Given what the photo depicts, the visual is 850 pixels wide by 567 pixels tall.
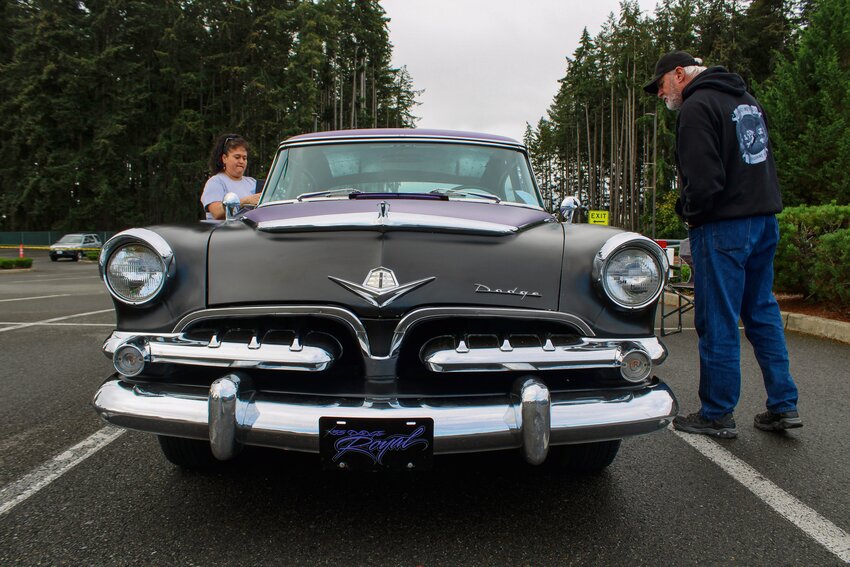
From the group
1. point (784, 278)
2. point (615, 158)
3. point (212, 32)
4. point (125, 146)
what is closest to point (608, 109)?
point (615, 158)

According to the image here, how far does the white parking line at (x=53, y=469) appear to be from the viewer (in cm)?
226

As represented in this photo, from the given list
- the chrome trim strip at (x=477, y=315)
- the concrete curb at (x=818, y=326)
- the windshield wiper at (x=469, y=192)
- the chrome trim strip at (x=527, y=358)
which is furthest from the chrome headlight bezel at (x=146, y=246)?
the concrete curb at (x=818, y=326)

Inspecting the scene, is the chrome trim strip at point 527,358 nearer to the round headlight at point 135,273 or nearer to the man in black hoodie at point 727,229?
the round headlight at point 135,273

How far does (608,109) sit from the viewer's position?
53.5 m

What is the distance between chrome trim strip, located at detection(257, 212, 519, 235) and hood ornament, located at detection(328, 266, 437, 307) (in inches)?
7.2

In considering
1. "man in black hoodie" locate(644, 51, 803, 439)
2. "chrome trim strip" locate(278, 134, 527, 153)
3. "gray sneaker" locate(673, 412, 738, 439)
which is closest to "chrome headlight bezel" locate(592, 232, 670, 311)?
"man in black hoodie" locate(644, 51, 803, 439)

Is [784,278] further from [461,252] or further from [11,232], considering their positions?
[11,232]

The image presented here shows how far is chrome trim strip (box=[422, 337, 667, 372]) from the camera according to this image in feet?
6.14

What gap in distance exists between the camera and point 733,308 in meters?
2.86

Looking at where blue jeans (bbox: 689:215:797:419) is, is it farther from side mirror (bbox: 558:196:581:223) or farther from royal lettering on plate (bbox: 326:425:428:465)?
royal lettering on plate (bbox: 326:425:428:465)

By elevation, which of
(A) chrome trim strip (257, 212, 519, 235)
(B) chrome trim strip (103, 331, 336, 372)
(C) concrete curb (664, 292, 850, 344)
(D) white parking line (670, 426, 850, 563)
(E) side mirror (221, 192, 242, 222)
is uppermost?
(E) side mirror (221, 192, 242, 222)

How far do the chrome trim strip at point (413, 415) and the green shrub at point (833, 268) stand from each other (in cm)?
550

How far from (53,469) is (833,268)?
23.4 ft

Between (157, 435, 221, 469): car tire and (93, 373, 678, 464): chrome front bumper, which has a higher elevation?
(93, 373, 678, 464): chrome front bumper
